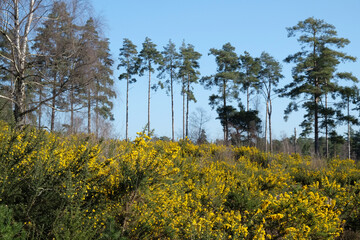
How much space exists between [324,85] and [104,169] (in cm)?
2384

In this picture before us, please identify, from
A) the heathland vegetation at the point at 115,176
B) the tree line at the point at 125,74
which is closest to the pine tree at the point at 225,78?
the tree line at the point at 125,74

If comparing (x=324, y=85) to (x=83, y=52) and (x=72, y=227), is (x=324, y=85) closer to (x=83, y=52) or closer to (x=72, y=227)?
(x=83, y=52)

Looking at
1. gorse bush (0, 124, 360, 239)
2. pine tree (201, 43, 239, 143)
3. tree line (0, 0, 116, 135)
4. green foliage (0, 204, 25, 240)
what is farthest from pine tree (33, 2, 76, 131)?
pine tree (201, 43, 239, 143)

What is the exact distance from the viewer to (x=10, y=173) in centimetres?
409

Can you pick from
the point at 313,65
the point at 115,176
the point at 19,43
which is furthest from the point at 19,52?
the point at 313,65

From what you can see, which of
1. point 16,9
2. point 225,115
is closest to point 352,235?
point 16,9

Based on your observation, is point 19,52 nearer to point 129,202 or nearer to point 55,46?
point 55,46

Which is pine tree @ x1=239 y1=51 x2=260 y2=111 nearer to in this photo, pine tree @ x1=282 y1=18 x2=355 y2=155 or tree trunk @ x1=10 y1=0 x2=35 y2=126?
pine tree @ x1=282 y1=18 x2=355 y2=155

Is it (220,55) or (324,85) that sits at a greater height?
(220,55)

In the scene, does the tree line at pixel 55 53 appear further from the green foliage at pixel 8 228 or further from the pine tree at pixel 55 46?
the green foliage at pixel 8 228

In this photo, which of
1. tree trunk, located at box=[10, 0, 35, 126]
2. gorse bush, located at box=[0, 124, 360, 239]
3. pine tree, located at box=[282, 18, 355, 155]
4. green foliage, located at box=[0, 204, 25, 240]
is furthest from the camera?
pine tree, located at box=[282, 18, 355, 155]

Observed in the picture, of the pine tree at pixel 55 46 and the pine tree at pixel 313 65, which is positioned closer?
the pine tree at pixel 55 46

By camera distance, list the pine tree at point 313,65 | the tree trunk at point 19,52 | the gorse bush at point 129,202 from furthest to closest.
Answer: the pine tree at point 313,65, the tree trunk at point 19,52, the gorse bush at point 129,202

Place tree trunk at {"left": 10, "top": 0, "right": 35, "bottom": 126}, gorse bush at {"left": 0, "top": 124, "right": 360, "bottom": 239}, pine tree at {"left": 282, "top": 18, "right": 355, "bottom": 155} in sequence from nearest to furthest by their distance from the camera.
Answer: gorse bush at {"left": 0, "top": 124, "right": 360, "bottom": 239} < tree trunk at {"left": 10, "top": 0, "right": 35, "bottom": 126} < pine tree at {"left": 282, "top": 18, "right": 355, "bottom": 155}
